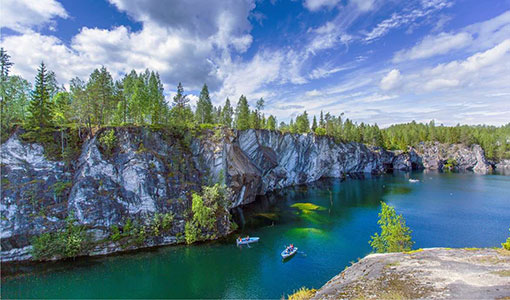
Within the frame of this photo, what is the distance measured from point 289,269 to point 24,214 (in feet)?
113

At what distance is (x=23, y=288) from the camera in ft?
78.2

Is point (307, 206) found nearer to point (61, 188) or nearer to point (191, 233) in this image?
point (191, 233)

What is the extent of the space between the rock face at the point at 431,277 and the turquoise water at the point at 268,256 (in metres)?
14.3

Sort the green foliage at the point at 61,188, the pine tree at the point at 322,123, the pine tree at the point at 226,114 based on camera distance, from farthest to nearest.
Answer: the pine tree at the point at 322,123, the pine tree at the point at 226,114, the green foliage at the point at 61,188

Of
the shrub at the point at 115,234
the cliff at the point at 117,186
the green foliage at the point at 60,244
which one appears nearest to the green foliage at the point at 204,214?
the cliff at the point at 117,186

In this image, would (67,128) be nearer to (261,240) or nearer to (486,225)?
(261,240)

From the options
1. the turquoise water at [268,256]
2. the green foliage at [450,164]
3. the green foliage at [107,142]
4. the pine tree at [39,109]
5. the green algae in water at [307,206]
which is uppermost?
the pine tree at [39,109]

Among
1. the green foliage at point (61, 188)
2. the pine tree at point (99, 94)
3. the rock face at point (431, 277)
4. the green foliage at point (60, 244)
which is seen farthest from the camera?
the pine tree at point (99, 94)

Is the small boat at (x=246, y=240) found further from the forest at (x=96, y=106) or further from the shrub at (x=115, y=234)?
the forest at (x=96, y=106)

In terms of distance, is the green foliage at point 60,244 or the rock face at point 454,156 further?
the rock face at point 454,156

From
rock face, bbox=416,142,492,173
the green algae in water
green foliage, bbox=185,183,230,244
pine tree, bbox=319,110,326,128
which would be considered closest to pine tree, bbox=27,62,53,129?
green foliage, bbox=185,183,230,244

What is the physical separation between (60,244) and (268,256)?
26.7 meters

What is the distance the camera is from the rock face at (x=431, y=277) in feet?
29.0

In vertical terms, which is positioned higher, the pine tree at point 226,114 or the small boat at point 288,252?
the pine tree at point 226,114
